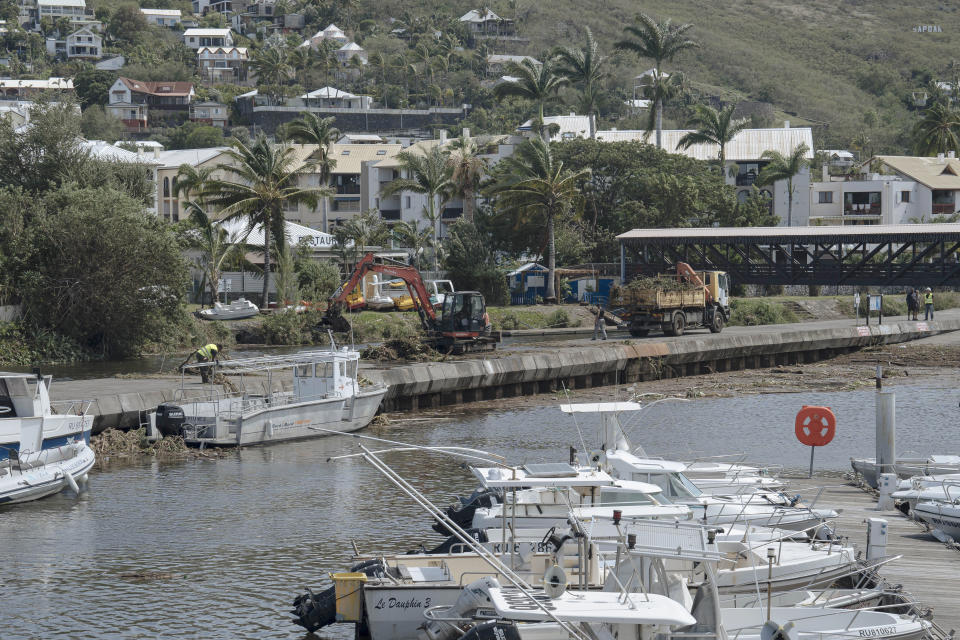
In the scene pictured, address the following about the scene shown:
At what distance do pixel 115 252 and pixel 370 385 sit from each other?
22.1 meters

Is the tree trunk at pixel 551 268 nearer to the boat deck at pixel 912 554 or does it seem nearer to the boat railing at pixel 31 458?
the boat railing at pixel 31 458

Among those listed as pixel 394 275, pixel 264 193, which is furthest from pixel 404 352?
pixel 264 193

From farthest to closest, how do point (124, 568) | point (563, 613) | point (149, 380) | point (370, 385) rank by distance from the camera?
point (149, 380), point (370, 385), point (124, 568), point (563, 613)

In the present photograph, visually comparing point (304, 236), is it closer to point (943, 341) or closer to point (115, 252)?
point (115, 252)

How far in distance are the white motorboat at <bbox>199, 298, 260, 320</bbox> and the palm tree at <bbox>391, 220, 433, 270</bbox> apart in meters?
21.2

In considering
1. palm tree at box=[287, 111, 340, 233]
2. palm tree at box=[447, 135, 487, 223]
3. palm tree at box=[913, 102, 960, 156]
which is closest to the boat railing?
palm tree at box=[447, 135, 487, 223]

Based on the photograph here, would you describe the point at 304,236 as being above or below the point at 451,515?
above

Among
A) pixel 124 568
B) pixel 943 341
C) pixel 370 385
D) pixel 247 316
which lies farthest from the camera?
pixel 247 316

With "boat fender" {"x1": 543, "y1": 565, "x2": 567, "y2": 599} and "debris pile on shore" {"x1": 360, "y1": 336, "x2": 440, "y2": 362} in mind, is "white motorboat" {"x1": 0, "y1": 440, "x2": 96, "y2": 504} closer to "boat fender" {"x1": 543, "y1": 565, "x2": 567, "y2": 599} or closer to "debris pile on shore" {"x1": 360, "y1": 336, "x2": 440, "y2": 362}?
"boat fender" {"x1": 543, "y1": 565, "x2": 567, "y2": 599}

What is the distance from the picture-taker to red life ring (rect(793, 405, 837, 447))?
27.4 metres

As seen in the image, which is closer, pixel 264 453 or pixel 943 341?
pixel 264 453

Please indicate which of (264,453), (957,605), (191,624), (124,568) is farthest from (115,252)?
(957,605)

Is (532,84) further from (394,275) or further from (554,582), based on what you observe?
(554,582)

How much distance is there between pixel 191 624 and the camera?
19.0 metres
